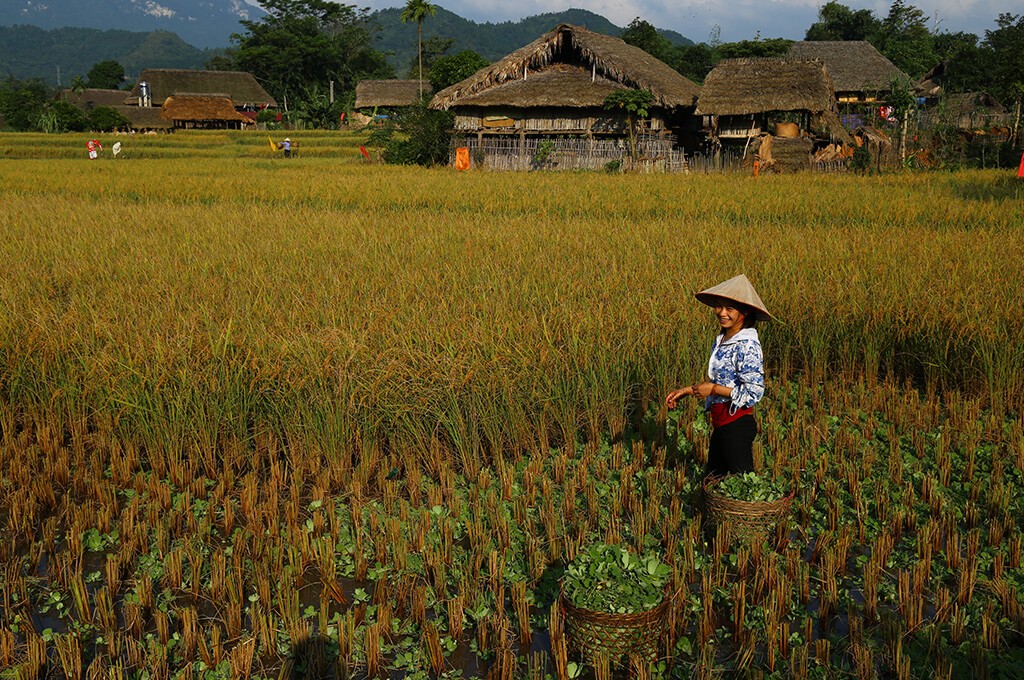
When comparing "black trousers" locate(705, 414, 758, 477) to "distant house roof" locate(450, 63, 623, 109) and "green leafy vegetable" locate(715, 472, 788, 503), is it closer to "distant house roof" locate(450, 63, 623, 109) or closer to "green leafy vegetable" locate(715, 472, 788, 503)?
"green leafy vegetable" locate(715, 472, 788, 503)

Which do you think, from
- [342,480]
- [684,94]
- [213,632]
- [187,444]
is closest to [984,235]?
[342,480]

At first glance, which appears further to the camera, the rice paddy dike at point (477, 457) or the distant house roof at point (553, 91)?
the distant house roof at point (553, 91)

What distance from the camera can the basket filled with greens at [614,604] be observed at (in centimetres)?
206

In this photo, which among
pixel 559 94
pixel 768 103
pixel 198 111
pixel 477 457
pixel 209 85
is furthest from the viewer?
pixel 209 85

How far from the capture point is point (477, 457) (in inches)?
139

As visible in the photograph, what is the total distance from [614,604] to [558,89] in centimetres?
1773

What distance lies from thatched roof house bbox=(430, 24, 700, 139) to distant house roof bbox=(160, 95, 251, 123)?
29.7 metres

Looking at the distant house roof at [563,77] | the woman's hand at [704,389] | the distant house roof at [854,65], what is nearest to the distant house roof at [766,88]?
the distant house roof at [563,77]

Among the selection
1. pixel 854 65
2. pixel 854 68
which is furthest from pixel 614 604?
pixel 854 65

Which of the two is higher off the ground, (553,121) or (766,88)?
(766,88)

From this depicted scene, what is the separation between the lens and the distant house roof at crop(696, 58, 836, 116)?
17484 mm

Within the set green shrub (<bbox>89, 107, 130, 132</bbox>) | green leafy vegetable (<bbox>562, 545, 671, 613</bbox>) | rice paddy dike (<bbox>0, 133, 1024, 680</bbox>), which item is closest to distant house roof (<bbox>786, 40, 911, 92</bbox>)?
rice paddy dike (<bbox>0, 133, 1024, 680</bbox>)

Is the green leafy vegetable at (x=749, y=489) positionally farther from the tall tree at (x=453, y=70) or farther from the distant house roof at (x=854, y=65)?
the distant house roof at (x=854, y=65)

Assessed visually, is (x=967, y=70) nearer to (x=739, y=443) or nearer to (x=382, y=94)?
(x=382, y=94)
